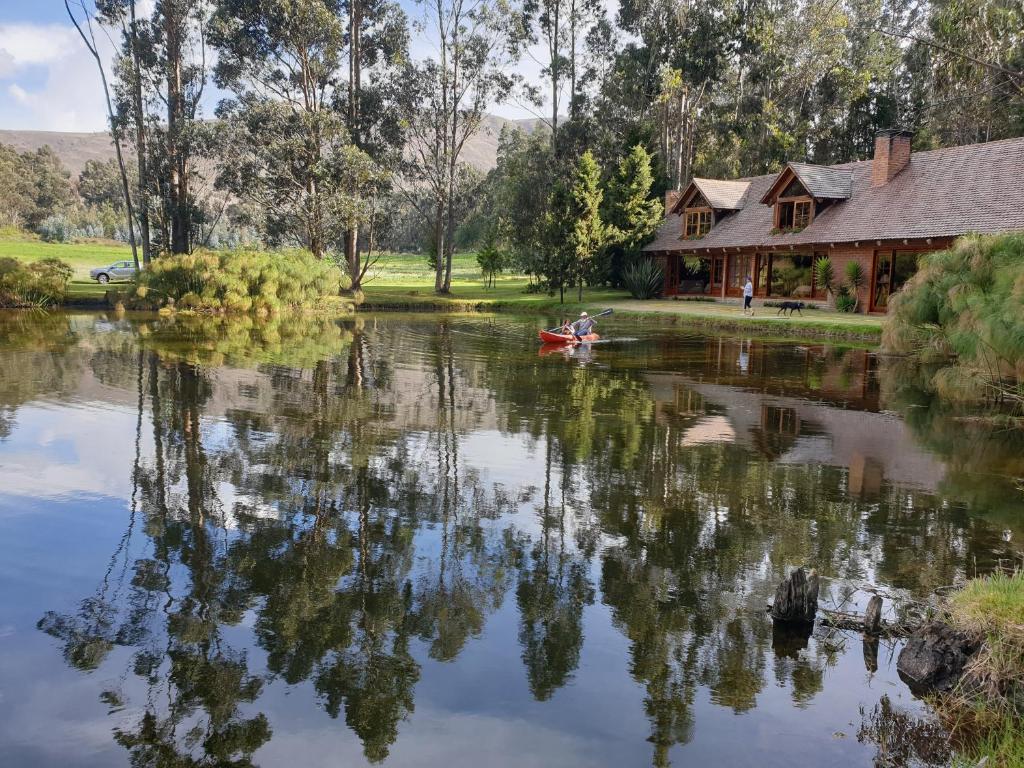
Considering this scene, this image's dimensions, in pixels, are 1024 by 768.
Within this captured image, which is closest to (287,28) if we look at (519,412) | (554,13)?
(554,13)

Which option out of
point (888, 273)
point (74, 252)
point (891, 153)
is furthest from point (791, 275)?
point (74, 252)

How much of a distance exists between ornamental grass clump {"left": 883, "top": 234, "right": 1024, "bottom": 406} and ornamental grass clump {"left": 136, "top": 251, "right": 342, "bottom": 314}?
78.4 feet

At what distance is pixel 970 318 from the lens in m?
15.9

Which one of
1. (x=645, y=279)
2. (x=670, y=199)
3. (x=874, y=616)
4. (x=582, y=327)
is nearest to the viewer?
(x=874, y=616)

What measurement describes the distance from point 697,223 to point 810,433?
3144cm

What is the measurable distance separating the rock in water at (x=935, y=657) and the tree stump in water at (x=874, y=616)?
35cm

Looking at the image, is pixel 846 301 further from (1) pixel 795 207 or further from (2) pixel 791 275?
(1) pixel 795 207

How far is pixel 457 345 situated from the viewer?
25.4 m

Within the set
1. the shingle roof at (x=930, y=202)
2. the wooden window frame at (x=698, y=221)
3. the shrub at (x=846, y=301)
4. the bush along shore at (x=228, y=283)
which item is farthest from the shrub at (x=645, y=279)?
the bush along shore at (x=228, y=283)

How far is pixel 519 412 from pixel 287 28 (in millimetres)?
35215

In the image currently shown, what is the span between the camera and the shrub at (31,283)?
33.2m

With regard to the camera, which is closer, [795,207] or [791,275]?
[795,207]

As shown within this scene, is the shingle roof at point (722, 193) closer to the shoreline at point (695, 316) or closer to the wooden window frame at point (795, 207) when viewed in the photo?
the wooden window frame at point (795, 207)

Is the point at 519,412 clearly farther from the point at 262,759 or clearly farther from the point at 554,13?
the point at 554,13
